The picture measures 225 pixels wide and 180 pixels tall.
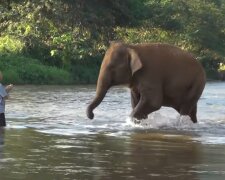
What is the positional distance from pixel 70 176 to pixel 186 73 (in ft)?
22.8

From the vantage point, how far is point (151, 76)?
1369cm

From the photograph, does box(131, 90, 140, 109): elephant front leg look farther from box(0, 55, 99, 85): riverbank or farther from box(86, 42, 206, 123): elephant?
box(0, 55, 99, 85): riverbank

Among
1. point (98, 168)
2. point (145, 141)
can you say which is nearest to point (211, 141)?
point (145, 141)

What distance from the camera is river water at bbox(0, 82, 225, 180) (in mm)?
7867

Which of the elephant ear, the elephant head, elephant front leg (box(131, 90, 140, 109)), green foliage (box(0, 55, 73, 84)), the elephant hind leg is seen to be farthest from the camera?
green foliage (box(0, 55, 73, 84))

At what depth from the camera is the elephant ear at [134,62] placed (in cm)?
1348

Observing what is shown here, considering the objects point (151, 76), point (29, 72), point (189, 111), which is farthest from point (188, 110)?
point (29, 72)

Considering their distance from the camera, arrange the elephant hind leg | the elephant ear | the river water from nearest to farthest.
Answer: the river water < the elephant ear < the elephant hind leg

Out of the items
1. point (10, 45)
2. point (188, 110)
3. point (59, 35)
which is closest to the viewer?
point (188, 110)

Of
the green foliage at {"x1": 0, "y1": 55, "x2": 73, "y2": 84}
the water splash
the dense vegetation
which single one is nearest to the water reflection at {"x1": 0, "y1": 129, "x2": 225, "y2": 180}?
the water splash

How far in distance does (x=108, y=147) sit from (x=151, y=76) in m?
3.83

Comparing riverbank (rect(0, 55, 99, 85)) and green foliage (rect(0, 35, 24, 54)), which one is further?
green foliage (rect(0, 35, 24, 54))

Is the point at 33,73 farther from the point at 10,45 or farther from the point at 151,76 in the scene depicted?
the point at 151,76

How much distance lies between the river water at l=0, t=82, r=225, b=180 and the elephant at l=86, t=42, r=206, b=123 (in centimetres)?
38
